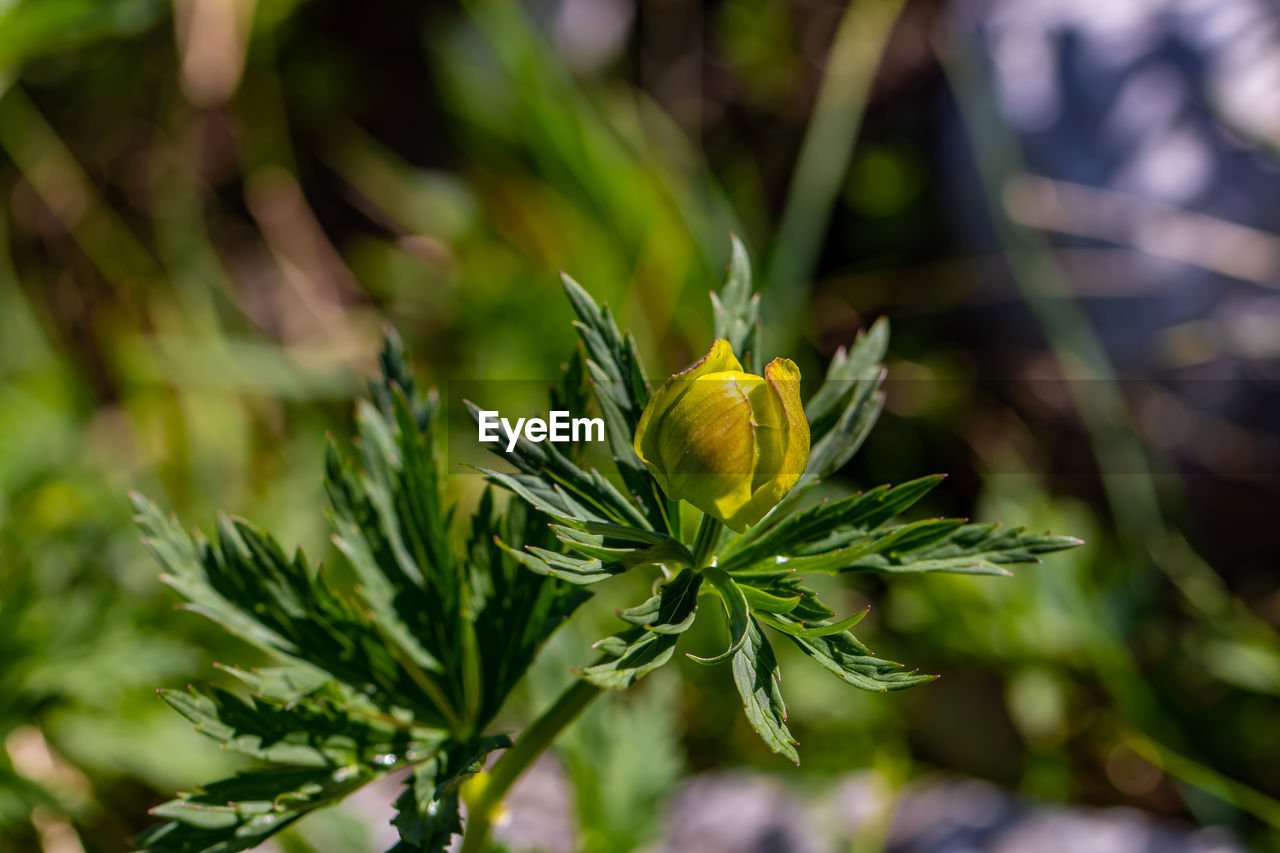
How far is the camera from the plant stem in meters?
0.82

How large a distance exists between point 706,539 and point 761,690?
13 centimetres

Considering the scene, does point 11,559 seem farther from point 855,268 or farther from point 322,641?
point 855,268

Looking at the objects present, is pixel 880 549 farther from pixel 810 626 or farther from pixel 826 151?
pixel 826 151

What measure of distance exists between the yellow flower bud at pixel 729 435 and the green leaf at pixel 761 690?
105mm

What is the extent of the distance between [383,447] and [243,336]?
1.90m

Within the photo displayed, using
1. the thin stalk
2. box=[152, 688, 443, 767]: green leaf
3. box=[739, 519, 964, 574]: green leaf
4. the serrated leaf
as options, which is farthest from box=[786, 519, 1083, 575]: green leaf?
the thin stalk

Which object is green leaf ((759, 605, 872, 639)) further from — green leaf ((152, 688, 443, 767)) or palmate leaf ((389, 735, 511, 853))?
green leaf ((152, 688, 443, 767))

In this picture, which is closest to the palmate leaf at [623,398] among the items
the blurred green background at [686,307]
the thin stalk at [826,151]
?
the blurred green background at [686,307]

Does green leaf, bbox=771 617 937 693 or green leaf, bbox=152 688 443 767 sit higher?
green leaf, bbox=771 617 937 693

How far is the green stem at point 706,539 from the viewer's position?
755 mm

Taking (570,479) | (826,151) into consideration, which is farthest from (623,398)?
(826,151)

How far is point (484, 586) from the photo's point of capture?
2.97 feet

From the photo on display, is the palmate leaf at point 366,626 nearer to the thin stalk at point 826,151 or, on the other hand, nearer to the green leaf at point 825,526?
the green leaf at point 825,526

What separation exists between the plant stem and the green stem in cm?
14
